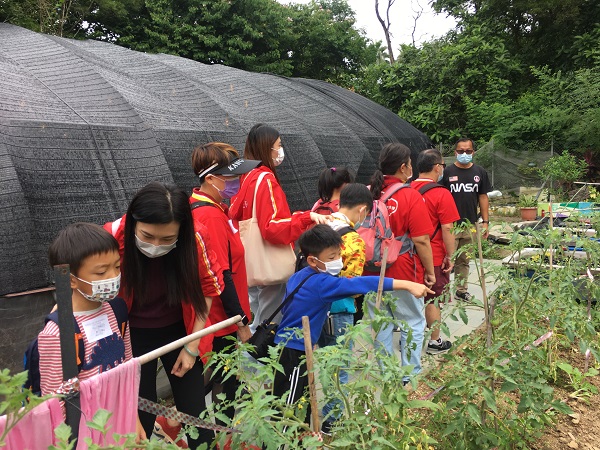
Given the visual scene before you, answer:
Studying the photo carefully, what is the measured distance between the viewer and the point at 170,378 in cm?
232

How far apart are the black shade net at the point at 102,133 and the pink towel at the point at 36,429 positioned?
6.47 ft

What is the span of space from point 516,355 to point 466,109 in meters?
14.9

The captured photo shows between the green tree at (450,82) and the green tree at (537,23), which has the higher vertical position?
the green tree at (537,23)

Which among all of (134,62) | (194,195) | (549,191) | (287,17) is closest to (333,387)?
(194,195)

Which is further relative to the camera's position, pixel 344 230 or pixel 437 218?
pixel 437 218

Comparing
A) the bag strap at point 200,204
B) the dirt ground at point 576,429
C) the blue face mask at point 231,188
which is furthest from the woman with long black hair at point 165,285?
the dirt ground at point 576,429

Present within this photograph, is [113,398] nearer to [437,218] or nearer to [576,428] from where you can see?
[576,428]

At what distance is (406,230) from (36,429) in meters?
2.71

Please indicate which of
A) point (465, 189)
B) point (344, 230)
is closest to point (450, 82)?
point (465, 189)

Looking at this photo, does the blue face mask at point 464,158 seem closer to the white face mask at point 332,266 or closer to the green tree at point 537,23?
the white face mask at point 332,266

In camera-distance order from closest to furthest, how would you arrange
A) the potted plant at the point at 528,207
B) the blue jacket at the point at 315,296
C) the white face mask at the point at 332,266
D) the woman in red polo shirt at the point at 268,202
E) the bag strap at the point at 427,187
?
the blue jacket at the point at 315,296 → the white face mask at the point at 332,266 → the woman in red polo shirt at the point at 268,202 → the bag strap at the point at 427,187 → the potted plant at the point at 528,207

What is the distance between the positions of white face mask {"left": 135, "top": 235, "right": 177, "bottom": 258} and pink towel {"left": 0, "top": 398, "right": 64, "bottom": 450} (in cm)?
81

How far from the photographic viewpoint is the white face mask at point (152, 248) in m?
2.13

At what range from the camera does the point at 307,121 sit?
7172 mm
